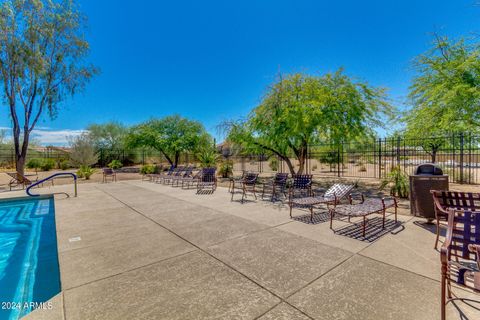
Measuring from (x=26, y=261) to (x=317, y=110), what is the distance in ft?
27.4

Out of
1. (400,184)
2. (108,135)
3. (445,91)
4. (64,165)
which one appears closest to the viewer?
(445,91)

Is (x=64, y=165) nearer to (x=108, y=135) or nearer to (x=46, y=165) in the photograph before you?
(x=46, y=165)

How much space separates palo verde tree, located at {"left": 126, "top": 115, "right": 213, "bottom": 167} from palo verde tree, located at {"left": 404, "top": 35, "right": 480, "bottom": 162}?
14.8m

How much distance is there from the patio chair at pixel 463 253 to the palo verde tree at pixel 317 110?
6.06 meters

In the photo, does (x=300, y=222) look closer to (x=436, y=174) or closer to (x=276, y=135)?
(x=436, y=174)

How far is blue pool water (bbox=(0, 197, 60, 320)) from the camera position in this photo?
2.75 m

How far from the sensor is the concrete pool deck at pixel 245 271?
2.11m

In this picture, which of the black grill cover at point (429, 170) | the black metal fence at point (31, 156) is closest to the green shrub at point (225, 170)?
the black grill cover at point (429, 170)

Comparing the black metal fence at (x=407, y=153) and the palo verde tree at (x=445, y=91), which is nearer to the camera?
the palo verde tree at (x=445, y=91)

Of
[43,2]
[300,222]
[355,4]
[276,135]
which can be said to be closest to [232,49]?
[355,4]

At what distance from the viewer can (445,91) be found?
6473 mm

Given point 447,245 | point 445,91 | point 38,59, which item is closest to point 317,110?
point 445,91

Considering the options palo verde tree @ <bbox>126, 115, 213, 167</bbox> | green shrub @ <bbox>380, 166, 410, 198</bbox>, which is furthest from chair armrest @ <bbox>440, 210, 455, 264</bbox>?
palo verde tree @ <bbox>126, 115, 213, 167</bbox>

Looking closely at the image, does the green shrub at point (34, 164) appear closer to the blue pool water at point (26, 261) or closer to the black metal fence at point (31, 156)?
the black metal fence at point (31, 156)
